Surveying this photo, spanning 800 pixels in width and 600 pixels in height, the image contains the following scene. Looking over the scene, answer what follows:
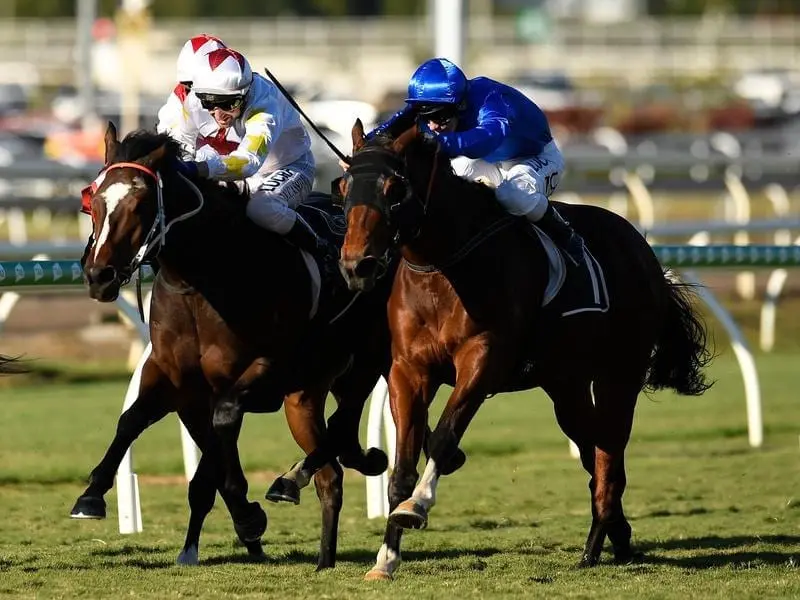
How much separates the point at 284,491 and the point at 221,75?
1.53 metres

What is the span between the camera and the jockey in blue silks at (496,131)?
18.5 ft

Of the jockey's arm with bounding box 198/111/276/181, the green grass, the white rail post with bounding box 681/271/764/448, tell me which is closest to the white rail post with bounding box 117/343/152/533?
the green grass

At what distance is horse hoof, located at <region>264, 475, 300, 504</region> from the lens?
5.78 metres

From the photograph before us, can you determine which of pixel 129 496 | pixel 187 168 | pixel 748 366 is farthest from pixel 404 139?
pixel 748 366

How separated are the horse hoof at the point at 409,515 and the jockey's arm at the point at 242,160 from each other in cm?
137

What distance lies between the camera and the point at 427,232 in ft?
18.1

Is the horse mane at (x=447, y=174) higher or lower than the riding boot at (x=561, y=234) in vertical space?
higher

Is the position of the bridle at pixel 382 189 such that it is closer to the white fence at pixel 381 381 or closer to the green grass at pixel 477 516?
the green grass at pixel 477 516

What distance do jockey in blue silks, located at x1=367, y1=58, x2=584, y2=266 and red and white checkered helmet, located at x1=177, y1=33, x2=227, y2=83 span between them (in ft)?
2.53

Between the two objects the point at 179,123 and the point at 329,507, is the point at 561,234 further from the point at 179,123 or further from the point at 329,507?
the point at 179,123

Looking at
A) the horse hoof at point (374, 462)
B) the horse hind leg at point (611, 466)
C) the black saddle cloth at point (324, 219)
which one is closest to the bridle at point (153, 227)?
the black saddle cloth at point (324, 219)

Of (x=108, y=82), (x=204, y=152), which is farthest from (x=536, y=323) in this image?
(x=108, y=82)

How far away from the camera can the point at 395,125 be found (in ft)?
18.0

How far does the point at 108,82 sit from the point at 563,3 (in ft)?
119
